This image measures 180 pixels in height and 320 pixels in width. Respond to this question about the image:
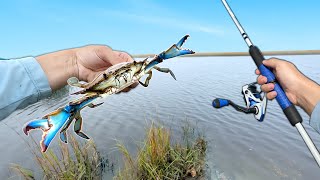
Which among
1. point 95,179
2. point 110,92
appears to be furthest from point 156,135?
point 110,92

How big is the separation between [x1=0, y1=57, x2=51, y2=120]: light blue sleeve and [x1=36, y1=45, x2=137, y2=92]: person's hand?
0.11 meters

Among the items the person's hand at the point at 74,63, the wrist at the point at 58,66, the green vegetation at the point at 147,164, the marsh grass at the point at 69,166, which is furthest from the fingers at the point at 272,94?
the marsh grass at the point at 69,166

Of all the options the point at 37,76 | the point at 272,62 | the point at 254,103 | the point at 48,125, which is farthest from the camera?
the point at 254,103

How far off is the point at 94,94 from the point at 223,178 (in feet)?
20.4

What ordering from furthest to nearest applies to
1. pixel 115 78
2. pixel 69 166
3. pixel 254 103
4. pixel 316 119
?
pixel 69 166 < pixel 254 103 < pixel 316 119 < pixel 115 78

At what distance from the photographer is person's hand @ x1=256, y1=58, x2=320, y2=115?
3.16 meters

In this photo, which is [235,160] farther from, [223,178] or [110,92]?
[110,92]

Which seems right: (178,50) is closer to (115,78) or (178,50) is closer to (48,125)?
(115,78)

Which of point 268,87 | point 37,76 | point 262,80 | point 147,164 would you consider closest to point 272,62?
point 262,80

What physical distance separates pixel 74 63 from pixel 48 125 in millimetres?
1222

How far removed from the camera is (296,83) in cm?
333

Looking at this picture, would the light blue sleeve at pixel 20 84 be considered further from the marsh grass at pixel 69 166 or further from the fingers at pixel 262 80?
the marsh grass at pixel 69 166

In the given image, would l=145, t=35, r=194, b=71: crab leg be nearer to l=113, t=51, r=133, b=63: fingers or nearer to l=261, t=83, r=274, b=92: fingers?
l=113, t=51, r=133, b=63: fingers

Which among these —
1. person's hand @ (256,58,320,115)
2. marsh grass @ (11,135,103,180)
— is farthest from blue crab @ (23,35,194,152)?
marsh grass @ (11,135,103,180)
